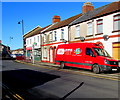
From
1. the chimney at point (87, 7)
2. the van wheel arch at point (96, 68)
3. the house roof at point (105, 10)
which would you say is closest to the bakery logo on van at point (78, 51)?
the van wheel arch at point (96, 68)

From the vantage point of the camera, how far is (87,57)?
1477 centimetres

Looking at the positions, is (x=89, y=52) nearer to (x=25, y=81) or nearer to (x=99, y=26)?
(x=99, y=26)

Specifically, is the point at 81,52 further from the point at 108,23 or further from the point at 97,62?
the point at 108,23

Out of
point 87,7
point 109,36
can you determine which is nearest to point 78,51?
point 109,36

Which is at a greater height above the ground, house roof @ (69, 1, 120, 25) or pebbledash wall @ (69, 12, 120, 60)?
house roof @ (69, 1, 120, 25)

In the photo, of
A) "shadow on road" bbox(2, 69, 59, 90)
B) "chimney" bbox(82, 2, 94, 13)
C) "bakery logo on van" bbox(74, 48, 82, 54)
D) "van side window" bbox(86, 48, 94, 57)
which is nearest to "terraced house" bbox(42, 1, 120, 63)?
"chimney" bbox(82, 2, 94, 13)

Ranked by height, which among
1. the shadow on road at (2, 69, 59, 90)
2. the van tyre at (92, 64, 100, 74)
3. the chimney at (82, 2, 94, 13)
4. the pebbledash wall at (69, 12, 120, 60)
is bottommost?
the shadow on road at (2, 69, 59, 90)

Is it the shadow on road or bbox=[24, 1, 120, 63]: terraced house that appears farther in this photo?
bbox=[24, 1, 120, 63]: terraced house

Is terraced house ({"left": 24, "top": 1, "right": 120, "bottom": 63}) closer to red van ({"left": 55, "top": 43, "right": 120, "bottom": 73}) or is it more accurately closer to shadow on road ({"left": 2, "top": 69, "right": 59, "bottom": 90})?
red van ({"left": 55, "top": 43, "right": 120, "bottom": 73})

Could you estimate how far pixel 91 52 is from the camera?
14633mm

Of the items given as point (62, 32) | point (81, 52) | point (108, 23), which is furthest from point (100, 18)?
point (62, 32)

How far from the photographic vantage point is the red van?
13422 mm

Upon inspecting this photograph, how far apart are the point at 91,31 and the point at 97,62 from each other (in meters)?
7.52

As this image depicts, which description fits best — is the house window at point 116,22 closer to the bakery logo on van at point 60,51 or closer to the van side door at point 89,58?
the van side door at point 89,58
